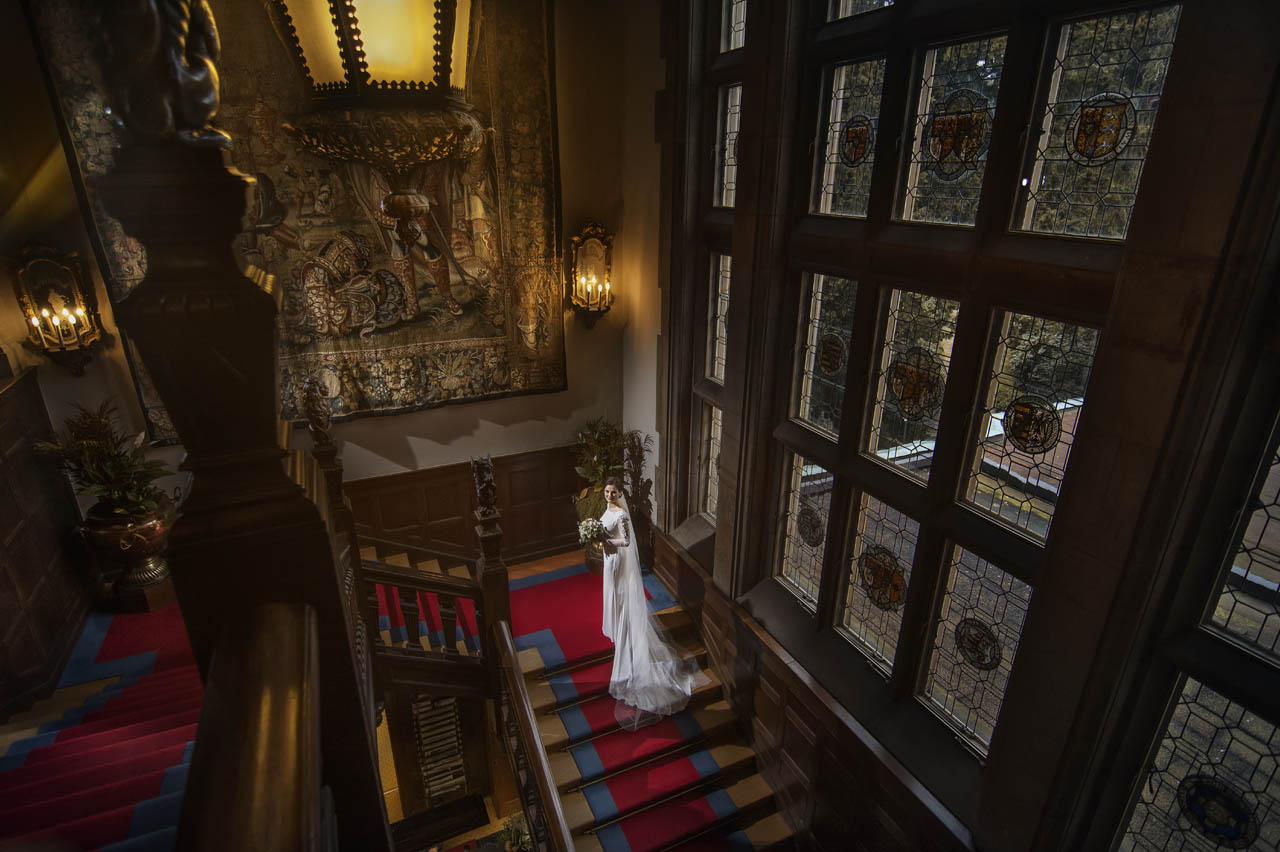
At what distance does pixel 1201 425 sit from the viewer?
82.4 inches

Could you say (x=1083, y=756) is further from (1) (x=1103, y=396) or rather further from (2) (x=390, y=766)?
(2) (x=390, y=766)

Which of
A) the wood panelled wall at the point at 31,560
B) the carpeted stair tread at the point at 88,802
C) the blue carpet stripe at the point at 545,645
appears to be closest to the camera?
the carpeted stair tread at the point at 88,802

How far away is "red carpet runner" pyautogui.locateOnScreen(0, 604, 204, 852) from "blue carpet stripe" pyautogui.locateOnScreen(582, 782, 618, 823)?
8.40ft

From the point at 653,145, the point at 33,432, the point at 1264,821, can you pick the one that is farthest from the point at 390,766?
the point at 1264,821

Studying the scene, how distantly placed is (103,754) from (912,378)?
383 centimetres

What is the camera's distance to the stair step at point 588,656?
535 cm

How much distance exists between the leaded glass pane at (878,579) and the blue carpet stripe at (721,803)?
1661 mm

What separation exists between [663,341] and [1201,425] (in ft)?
12.8

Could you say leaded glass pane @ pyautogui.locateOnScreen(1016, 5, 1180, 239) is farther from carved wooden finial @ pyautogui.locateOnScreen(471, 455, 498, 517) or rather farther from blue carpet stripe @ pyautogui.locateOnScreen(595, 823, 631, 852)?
blue carpet stripe @ pyautogui.locateOnScreen(595, 823, 631, 852)

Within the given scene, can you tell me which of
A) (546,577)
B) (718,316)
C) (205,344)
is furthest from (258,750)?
(546,577)

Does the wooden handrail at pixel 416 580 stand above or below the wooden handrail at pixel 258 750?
below

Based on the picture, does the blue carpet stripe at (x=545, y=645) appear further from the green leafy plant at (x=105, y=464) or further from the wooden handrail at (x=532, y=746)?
the green leafy plant at (x=105, y=464)

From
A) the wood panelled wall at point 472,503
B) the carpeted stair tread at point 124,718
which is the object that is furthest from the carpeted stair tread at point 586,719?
the carpeted stair tread at point 124,718

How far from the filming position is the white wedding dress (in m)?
5.07
